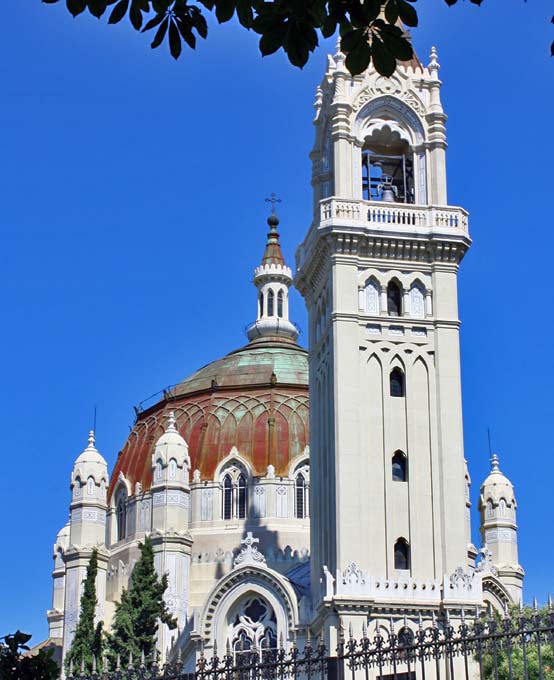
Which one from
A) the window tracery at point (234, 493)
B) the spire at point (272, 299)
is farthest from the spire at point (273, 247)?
the window tracery at point (234, 493)

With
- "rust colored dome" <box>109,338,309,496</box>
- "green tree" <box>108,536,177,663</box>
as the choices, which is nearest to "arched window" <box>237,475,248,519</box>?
"rust colored dome" <box>109,338,309,496</box>

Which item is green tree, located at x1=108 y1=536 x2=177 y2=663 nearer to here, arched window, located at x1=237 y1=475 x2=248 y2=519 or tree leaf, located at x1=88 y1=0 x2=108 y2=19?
arched window, located at x1=237 y1=475 x2=248 y2=519

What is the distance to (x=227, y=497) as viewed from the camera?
60.8 meters

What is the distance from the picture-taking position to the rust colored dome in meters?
62.0

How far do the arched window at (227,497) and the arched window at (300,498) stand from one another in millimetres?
2878

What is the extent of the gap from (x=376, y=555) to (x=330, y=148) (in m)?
13.9

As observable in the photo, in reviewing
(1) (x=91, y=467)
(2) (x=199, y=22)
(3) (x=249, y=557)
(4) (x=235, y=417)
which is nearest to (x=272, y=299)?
(4) (x=235, y=417)

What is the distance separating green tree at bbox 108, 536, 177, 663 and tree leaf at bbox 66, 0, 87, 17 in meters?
35.0

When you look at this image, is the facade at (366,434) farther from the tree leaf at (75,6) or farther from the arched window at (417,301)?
the tree leaf at (75,6)

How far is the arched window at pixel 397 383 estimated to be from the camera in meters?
43.5

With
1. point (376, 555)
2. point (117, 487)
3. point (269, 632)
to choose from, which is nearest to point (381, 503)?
point (376, 555)

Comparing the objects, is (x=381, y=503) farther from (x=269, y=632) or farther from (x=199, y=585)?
(x=199, y=585)

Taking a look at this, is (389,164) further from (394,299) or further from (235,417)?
(235,417)

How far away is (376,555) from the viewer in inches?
1628
